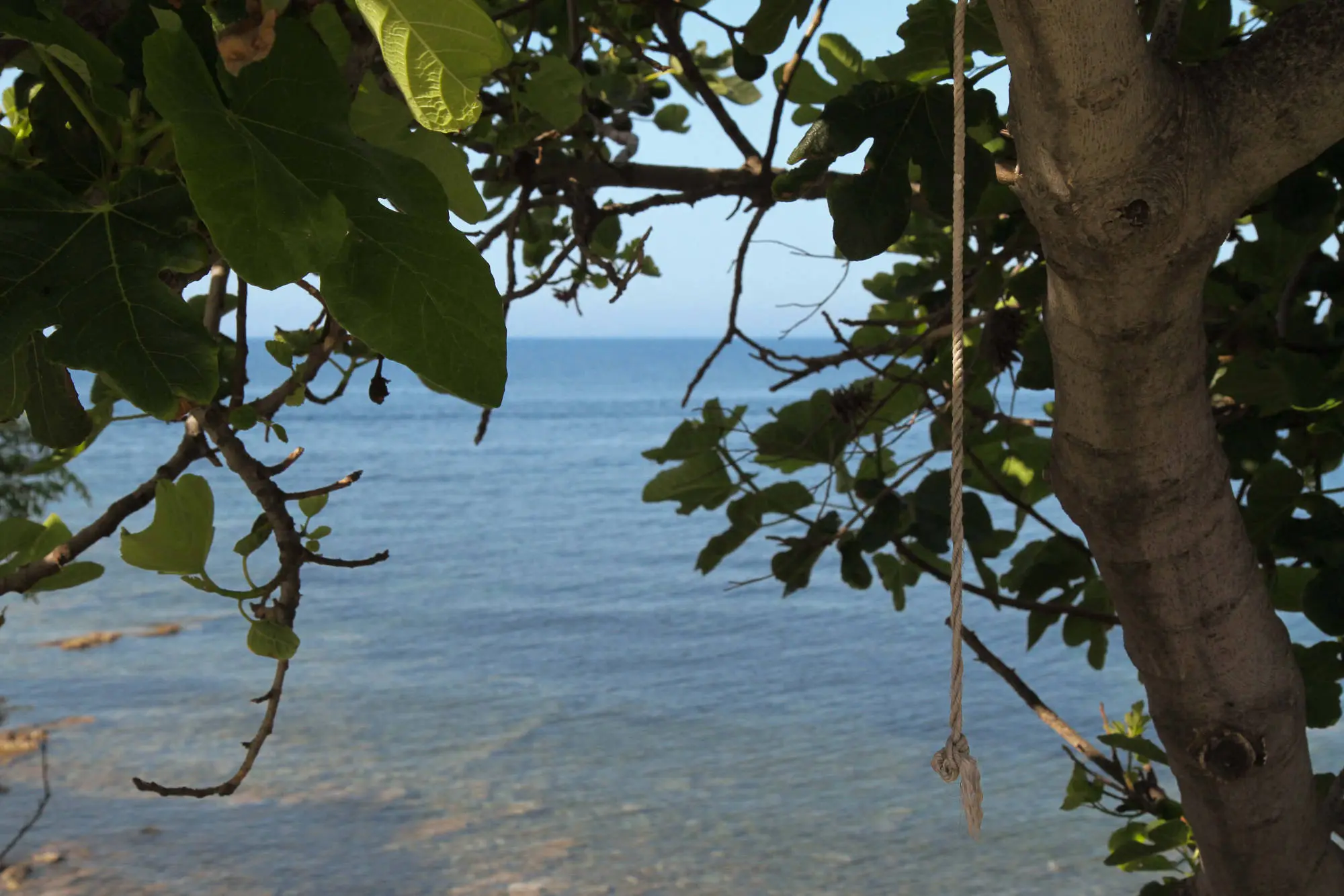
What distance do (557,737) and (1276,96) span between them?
4.84 metres

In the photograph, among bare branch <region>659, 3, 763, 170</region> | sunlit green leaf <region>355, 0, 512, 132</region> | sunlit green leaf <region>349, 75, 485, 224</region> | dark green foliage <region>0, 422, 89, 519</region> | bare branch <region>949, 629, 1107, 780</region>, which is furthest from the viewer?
dark green foliage <region>0, 422, 89, 519</region>

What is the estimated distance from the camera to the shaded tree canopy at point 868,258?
42 centimetres

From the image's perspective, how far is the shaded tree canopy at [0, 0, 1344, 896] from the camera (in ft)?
1.39

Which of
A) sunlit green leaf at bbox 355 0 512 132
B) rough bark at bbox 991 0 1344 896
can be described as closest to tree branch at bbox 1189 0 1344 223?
rough bark at bbox 991 0 1344 896

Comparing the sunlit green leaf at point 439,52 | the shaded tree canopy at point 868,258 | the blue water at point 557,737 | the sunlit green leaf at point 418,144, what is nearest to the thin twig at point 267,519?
the shaded tree canopy at point 868,258

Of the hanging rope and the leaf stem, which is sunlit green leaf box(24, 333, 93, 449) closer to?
the leaf stem

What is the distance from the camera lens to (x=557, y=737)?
5.19 metres

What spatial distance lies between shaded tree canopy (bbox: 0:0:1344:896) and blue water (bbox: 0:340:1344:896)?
273 cm

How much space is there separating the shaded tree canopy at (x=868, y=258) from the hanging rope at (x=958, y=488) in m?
0.03

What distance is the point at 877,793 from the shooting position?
Answer: 14.8ft

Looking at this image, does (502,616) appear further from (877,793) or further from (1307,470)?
(1307,470)

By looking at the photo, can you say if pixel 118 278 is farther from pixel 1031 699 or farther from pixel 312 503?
pixel 1031 699

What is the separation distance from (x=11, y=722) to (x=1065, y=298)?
19.2 feet

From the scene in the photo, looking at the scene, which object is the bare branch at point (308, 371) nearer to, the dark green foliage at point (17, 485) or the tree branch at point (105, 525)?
the tree branch at point (105, 525)
